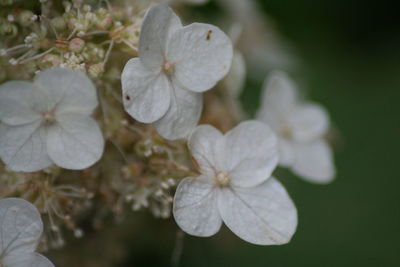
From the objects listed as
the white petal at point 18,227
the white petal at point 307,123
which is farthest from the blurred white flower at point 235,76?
the white petal at point 18,227

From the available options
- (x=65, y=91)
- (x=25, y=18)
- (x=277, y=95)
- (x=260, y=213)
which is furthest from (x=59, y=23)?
(x=277, y=95)

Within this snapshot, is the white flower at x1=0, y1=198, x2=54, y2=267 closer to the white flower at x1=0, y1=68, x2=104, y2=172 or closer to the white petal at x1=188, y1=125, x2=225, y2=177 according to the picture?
the white flower at x1=0, y1=68, x2=104, y2=172

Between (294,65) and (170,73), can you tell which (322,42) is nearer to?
(294,65)

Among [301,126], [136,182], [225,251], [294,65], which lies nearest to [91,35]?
[136,182]

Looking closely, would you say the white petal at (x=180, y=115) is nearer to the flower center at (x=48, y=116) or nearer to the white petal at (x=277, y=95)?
the flower center at (x=48, y=116)

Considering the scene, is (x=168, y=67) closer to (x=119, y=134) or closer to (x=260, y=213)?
(x=119, y=134)

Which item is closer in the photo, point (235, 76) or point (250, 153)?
point (250, 153)
